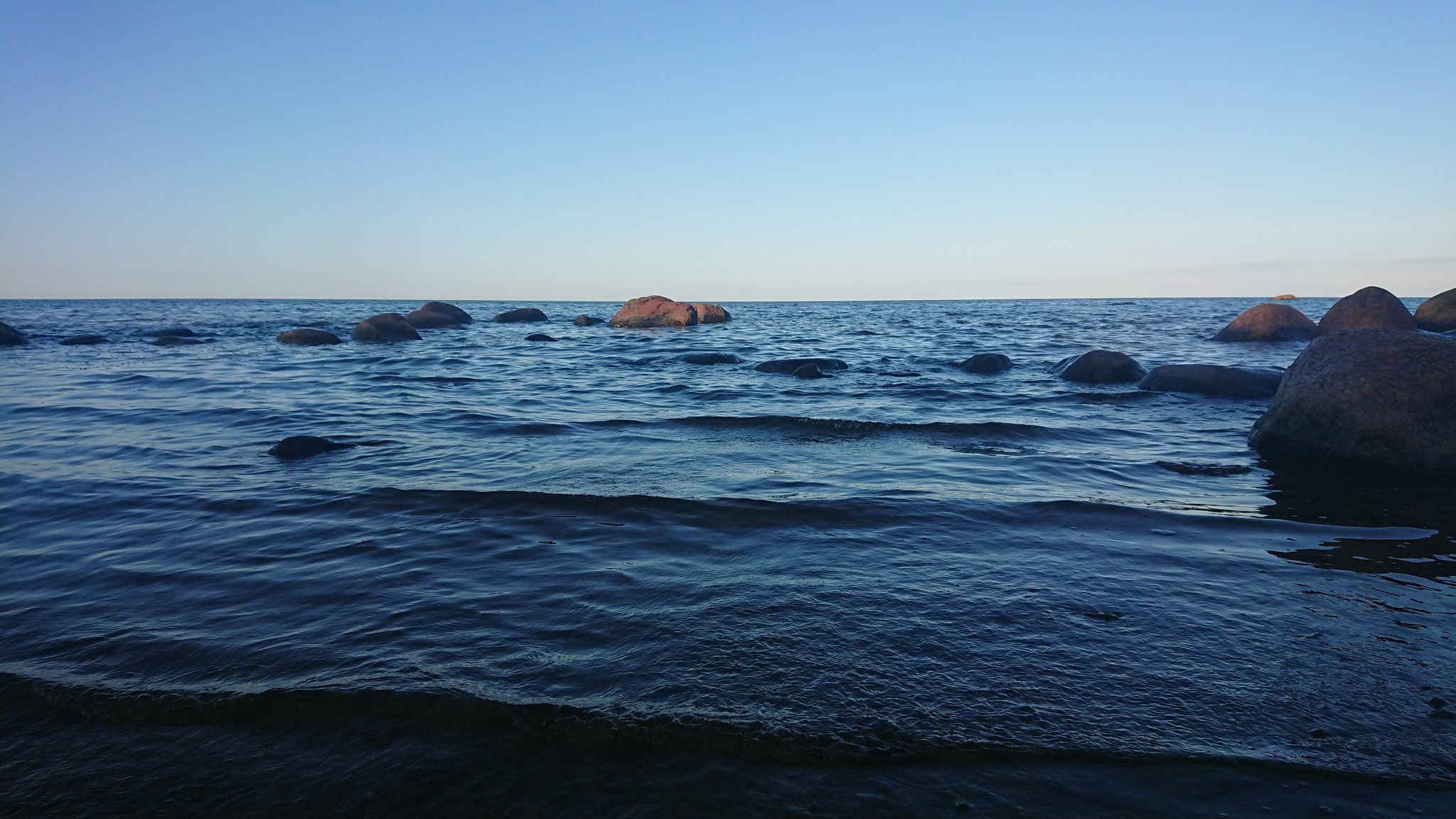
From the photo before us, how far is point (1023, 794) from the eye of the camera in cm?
250

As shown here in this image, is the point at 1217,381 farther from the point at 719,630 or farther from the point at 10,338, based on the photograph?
the point at 10,338

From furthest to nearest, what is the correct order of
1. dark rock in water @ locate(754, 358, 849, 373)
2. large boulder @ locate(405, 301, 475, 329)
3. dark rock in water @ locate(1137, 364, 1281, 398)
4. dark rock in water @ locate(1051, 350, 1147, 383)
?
1. large boulder @ locate(405, 301, 475, 329)
2. dark rock in water @ locate(754, 358, 849, 373)
3. dark rock in water @ locate(1051, 350, 1147, 383)
4. dark rock in water @ locate(1137, 364, 1281, 398)

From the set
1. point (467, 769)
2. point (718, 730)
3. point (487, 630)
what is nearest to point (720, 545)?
point (487, 630)

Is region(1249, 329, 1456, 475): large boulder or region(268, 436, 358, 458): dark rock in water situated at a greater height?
region(1249, 329, 1456, 475): large boulder

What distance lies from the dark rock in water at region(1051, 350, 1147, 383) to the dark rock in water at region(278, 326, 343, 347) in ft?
74.3

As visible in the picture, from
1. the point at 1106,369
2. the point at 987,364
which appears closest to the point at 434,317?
the point at 987,364

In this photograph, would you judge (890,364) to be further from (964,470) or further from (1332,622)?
(1332,622)

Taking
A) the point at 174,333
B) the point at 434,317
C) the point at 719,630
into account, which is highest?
the point at 434,317

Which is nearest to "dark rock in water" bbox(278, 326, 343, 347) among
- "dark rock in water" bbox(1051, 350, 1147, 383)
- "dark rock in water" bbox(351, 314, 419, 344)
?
"dark rock in water" bbox(351, 314, 419, 344)

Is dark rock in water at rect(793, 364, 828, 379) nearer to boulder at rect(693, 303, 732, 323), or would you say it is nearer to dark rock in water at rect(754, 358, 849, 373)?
dark rock in water at rect(754, 358, 849, 373)

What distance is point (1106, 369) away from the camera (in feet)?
47.1

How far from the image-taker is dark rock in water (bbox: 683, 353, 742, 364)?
19.1 metres

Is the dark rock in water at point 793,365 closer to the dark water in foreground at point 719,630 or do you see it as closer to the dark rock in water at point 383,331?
the dark water in foreground at point 719,630

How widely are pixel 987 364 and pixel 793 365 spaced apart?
14.7 feet
